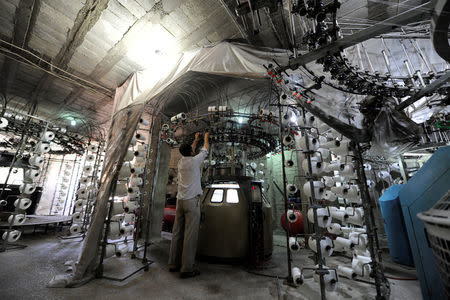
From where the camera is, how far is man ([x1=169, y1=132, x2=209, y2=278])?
126 inches

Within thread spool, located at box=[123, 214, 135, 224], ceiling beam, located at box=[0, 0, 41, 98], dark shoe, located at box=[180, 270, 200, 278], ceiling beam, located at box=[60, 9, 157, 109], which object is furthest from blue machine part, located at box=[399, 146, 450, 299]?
ceiling beam, located at box=[0, 0, 41, 98]

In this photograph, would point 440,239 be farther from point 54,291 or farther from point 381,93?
point 54,291

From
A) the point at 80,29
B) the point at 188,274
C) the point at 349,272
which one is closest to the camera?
the point at 349,272

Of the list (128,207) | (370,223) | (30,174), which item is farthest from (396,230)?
(30,174)

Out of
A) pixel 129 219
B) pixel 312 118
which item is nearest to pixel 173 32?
pixel 312 118

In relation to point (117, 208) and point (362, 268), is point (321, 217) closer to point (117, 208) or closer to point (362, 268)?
point (362, 268)

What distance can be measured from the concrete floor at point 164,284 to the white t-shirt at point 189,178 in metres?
1.48

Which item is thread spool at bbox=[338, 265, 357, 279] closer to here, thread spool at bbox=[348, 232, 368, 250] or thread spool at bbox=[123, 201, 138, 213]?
thread spool at bbox=[348, 232, 368, 250]

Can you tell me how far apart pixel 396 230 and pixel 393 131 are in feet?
9.58

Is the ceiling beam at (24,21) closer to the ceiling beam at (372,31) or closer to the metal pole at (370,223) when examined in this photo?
the ceiling beam at (372,31)

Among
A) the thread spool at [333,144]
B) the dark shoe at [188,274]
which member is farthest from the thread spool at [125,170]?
the thread spool at [333,144]

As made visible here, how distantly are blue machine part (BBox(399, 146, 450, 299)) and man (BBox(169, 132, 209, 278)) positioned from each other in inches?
136

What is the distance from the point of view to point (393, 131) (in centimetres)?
322

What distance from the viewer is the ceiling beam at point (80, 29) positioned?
327cm
